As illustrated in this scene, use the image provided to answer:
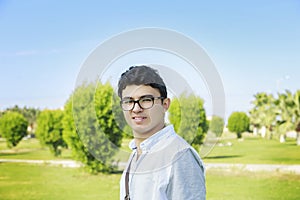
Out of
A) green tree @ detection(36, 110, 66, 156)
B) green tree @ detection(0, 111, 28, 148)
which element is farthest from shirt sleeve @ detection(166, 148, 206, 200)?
green tree @ detection(0, 111, 28, 148)

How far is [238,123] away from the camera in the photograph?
1630 cm

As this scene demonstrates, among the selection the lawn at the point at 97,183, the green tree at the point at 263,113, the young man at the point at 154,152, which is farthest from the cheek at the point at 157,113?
the green tree at the point at 263,113

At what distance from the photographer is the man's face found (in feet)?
2.51

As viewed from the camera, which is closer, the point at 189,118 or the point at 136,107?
the point at 136,107

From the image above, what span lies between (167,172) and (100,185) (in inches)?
193

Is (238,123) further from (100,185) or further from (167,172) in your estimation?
(167,172)

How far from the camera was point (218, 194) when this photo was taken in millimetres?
5004

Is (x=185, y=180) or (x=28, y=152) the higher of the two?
(x=185, y=180)

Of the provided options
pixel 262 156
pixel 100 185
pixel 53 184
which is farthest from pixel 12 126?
pixel 262 156

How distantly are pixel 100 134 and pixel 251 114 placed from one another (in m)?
15.0

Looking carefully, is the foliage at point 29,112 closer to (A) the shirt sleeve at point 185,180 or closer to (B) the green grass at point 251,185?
(B) the green grass at point 251,185

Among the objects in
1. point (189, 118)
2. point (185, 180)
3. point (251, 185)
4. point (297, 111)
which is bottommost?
point (251, 185)

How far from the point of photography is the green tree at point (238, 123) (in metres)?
15.9

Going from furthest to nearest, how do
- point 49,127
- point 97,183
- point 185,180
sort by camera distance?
point 49,127 → point 97,183 → point 185,180
